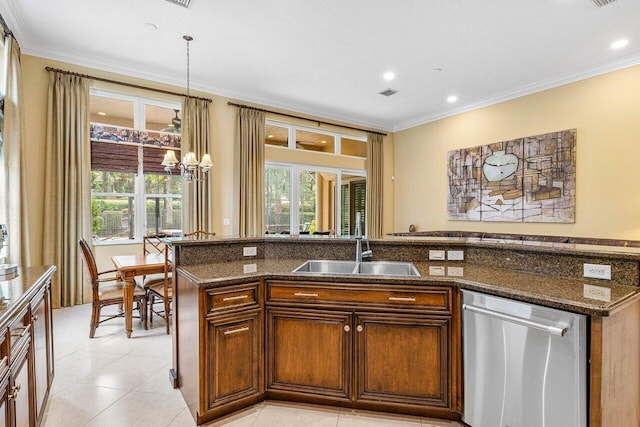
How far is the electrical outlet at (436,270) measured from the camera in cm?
211

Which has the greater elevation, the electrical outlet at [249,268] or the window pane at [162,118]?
the window pane at [162,118]

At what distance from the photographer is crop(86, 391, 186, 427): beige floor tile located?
201 centimetres

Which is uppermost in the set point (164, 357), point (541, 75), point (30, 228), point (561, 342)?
point (541, 75)

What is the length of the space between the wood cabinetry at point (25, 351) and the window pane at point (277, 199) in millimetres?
4103

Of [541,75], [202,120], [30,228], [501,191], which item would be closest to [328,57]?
[202,120]

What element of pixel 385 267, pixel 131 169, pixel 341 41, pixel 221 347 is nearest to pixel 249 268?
pixel 221 347

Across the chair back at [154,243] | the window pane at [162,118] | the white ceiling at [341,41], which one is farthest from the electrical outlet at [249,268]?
the window pane at [162,118]

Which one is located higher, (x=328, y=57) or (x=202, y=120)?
(x=328, y=57)

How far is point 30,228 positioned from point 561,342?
5.37 meters

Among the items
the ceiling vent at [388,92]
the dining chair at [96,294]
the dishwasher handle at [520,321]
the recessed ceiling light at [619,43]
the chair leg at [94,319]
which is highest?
the ceiling vent at [388,92]

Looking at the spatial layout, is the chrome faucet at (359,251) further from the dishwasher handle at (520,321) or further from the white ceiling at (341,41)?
the white ceiling at (341,41)

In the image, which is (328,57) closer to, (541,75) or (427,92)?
(427,92)

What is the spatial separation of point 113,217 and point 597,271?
18.0 ft

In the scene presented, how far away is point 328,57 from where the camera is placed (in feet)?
14.2
